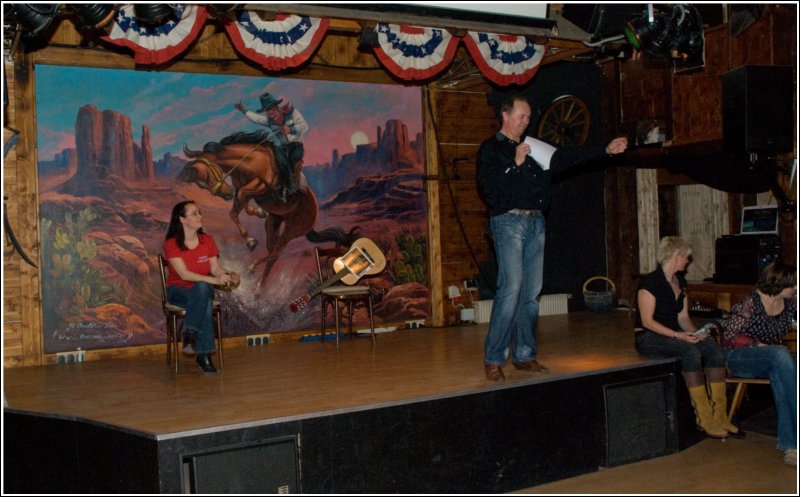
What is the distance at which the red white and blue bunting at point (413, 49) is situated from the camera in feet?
22.1

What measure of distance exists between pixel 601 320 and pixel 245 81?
13.6 feet

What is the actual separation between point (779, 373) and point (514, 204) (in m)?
1.92

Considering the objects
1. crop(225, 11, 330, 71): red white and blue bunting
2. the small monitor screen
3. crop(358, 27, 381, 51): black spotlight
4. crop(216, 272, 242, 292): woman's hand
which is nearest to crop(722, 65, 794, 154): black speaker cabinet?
crop(358, 27, 381, 51): black spotlight

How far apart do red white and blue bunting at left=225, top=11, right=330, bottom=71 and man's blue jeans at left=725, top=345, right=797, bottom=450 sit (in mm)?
3629

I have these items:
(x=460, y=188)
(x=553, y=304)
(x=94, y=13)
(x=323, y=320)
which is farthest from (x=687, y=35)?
(x=94, y=13)

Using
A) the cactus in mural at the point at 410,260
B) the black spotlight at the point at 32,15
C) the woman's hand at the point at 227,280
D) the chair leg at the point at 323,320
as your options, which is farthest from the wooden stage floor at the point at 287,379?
the black spotlight at the point at 32,15

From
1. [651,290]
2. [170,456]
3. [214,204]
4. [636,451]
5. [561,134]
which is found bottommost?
[636,451]

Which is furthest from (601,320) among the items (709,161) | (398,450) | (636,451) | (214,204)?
(398,450)

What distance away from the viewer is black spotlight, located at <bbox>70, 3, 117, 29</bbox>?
15.0 feet

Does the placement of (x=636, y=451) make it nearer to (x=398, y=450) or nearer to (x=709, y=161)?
(x=398, y=450)

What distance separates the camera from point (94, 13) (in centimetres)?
463

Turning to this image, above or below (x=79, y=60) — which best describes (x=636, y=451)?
below

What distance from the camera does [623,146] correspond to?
15.9 feet

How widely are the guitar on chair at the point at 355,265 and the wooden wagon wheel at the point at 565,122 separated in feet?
8.51
